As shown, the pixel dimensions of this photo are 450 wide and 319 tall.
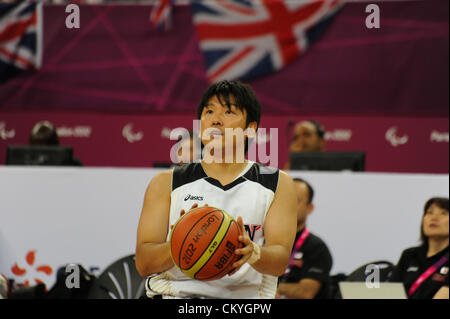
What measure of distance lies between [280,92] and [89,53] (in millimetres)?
2838

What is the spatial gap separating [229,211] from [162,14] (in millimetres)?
6916

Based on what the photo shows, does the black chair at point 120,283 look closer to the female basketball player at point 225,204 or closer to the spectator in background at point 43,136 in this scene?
the female basketball player at point 225,204

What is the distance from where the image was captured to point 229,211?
7.52ft

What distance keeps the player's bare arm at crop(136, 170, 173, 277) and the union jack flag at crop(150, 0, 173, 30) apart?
6.72 m

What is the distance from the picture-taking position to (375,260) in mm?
4566

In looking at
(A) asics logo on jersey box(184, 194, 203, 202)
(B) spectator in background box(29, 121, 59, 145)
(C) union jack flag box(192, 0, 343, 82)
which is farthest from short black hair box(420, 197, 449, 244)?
(C) union jack flag box(192, 0, 343, 82)

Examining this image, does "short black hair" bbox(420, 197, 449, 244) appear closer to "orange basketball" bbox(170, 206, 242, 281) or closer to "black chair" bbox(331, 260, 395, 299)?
"black chair" bbox(331, 260, 395, 299)

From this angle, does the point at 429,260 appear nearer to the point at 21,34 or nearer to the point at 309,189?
the point at 309,189

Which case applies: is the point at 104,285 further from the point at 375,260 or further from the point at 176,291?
the point at 176,291

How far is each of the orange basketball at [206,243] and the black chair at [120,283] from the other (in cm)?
224

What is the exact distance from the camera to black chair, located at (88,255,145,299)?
14.0 ft
